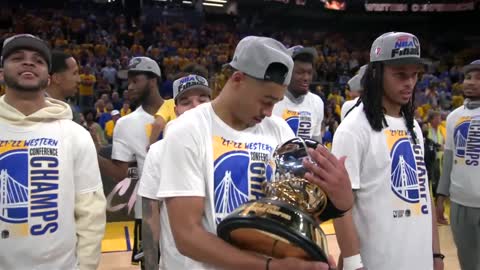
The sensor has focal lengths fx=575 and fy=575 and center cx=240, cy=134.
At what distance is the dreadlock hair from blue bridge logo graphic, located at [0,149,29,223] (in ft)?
5.10

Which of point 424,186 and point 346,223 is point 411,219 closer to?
point 424,186

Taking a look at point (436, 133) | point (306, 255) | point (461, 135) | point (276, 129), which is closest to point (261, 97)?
point (276, 129)

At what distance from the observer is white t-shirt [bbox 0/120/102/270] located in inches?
93.5

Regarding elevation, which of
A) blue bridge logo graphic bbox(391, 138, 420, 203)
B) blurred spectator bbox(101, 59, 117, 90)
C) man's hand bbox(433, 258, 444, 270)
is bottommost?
man's hand bbox(433, 258, 444, 270)

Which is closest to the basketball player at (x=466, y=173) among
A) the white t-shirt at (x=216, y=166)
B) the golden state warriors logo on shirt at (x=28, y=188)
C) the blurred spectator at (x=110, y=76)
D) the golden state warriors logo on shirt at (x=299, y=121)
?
the golden state warriors logo on shirt at (x=299, y=121)

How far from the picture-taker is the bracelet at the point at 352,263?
2322mm

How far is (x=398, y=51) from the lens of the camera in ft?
8.76

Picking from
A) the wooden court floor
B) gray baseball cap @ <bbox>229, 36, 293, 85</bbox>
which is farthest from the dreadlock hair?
the wooden court floor

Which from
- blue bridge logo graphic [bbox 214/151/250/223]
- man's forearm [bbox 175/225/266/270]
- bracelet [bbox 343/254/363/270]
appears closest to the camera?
man's forearm [bbox 175/225/266/270]

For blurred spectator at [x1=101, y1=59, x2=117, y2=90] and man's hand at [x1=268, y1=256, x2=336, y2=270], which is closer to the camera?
man's hand at [x1=268, y1=256, x2=336, y2=270]

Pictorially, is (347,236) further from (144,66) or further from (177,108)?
(144,66)

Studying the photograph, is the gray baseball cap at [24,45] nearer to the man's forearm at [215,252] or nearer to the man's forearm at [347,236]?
the man's forearm at [215,252]

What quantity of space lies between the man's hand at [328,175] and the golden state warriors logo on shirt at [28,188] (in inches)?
50.0

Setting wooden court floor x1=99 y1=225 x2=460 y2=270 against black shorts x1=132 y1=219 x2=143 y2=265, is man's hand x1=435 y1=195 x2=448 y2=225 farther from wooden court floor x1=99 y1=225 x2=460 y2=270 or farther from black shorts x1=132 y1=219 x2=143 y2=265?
black shorts x1=132 y1=219 x2=143 y2=265
